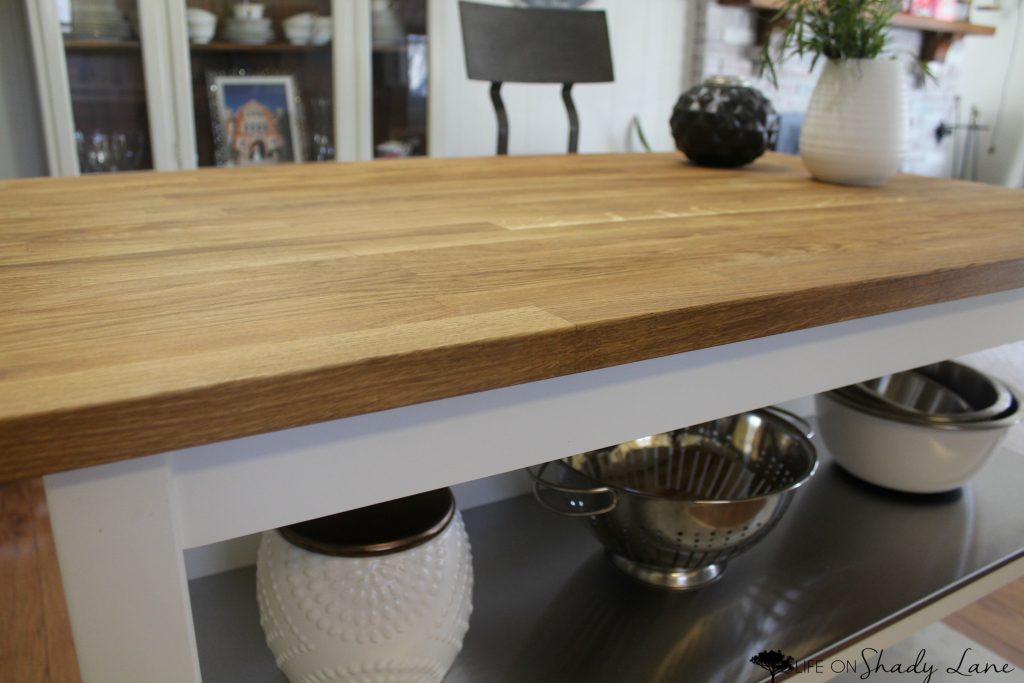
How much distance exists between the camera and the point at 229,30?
2221mm

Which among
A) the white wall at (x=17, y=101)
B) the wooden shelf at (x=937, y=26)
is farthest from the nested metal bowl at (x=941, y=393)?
the wooden shelf at (x=937, y=26)

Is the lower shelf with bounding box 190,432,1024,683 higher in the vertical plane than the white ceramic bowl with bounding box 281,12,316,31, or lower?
lower

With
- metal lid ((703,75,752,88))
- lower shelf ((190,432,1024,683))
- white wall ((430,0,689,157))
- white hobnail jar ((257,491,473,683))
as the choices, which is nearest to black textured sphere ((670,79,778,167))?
metal lid ((703,75,752,88))

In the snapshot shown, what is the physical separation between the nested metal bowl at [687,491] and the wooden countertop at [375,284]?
219 mm

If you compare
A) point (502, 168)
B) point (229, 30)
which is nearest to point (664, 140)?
point (229, 30)

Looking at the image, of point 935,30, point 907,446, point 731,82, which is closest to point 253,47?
point 731,82

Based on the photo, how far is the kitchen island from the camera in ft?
1.26

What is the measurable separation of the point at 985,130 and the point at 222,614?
4.96 meters

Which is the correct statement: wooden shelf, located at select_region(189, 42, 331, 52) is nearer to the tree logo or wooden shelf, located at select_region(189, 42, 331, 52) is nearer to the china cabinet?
the china cabinet

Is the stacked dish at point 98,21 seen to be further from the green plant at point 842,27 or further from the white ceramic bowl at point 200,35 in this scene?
the green plant at point 842,27

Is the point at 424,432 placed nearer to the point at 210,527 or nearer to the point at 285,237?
the point at 210,527

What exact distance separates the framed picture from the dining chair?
3.16ft

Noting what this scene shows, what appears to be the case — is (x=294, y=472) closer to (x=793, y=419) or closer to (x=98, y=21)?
(x=793, y=419)

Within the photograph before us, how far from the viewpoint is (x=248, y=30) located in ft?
7.41
